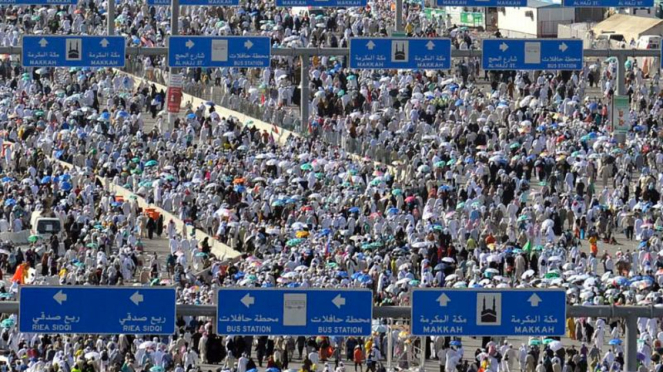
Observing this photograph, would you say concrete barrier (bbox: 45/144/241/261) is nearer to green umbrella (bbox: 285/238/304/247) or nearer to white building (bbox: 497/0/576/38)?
green umbrella (bbox: 285/238/304/247)

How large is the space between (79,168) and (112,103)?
8.22 m

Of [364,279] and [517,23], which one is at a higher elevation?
[517,23]

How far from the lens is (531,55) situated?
64.8m

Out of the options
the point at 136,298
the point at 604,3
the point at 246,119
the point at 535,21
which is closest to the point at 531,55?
the point at 604,3

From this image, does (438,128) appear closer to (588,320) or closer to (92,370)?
(588,320)

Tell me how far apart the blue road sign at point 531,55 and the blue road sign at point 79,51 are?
10.1 metres

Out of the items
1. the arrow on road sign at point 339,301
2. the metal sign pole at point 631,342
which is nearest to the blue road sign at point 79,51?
the arrow on road sign at point 339,301

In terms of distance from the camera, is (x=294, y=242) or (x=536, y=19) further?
(x=536, y=19)

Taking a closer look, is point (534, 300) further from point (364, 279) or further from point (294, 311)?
point (364, 279)

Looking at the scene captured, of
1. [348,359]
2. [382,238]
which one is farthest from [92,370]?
[382,238]

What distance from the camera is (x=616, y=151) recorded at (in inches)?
2576

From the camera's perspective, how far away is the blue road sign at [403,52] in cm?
6469

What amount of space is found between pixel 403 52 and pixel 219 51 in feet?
16.7

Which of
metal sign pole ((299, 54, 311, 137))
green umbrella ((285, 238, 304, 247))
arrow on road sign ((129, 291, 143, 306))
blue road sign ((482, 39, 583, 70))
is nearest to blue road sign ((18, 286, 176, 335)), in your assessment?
arrow on road sign ((129, 291, 143, 306))
